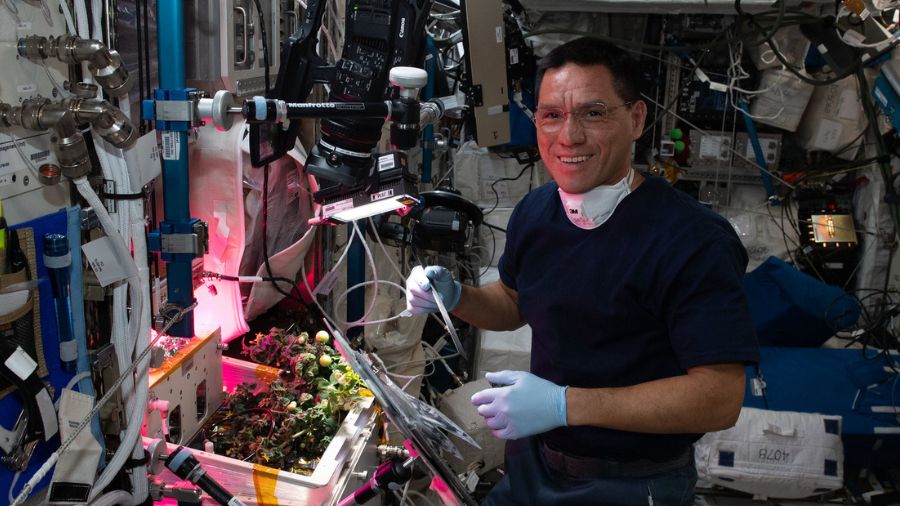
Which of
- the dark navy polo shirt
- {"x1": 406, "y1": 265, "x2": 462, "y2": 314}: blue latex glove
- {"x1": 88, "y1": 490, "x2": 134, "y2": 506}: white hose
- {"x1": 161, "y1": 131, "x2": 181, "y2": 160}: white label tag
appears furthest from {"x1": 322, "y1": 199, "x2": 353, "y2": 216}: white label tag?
{"x1": 88, "y1": 490, "x2": 134, "y2": 506}: white hose

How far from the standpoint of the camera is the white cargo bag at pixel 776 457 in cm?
371

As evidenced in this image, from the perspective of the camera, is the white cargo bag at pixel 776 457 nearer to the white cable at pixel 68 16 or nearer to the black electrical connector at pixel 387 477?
the black electrical connector at pixel 387 477

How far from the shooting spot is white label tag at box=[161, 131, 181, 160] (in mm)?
2074

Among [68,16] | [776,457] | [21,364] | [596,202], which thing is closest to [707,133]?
[776,457]

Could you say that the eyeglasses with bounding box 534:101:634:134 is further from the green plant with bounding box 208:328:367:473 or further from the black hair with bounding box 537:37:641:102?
the green plant with bounding box 208:328:367:473

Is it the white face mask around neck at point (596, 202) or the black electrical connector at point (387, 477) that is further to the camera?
the black electrical connector at point (387, 477)

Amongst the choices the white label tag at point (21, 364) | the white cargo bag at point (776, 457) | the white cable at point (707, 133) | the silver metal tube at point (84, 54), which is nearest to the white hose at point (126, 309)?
the silver metal tube at point (84, 54)

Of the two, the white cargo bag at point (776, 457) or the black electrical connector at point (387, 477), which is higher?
the black electrical connector at point (387, 477)

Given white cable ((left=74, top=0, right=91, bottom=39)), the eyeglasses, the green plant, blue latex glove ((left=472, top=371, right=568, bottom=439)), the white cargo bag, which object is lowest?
the white cargo bag

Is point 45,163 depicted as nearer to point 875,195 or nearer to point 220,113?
point 220,113

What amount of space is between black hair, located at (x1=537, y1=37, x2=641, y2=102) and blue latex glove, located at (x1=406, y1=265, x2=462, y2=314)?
0.62 meters

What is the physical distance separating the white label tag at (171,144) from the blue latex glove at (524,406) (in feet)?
3.62

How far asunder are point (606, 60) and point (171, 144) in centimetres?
120

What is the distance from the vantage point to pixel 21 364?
147 centimetres
